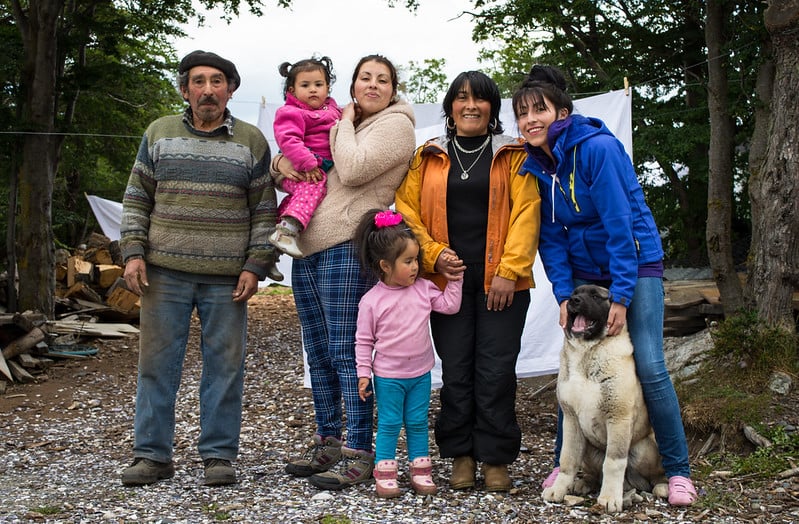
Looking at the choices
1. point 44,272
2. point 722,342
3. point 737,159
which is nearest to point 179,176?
point 722,342

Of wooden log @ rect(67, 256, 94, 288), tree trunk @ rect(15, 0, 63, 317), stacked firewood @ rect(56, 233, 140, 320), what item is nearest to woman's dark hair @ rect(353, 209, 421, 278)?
tree trunk @ rect(15, 0, 63, 317)

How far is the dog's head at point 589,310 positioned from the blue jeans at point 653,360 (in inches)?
5.9

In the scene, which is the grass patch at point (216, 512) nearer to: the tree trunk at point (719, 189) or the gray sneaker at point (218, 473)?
the gray sneaker at point (218, 473)

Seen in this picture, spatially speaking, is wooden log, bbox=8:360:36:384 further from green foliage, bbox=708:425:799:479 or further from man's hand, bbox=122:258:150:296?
green foliage, bbox=708:425:799:479

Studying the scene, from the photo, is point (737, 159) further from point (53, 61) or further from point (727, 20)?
point (53, 61)

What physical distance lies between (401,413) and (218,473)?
0.97m

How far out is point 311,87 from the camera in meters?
3.81

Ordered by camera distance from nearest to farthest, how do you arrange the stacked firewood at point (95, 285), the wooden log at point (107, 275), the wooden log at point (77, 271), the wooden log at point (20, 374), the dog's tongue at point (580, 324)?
the dog's tongue at point (580, 324) < the wooden log at point (20, 374) < the stacked firewood at point (95, 285) < the wooden log at point (77, 271) < the wooden log at point (107, 275)

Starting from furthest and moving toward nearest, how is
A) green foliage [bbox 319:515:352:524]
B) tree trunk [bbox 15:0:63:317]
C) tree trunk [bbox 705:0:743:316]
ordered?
1. tree trunk [bbox 15:0:63:317]
2. tree trunk [bbox 705:0:743:316]
3. green foliage [bbox 319:515:352:524]

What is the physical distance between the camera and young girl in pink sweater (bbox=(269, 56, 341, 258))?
3742 mm

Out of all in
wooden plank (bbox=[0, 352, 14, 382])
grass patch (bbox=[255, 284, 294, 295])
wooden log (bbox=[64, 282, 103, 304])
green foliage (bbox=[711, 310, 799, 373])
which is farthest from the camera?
grass patch (bbox=[255, 284, 294, 295])

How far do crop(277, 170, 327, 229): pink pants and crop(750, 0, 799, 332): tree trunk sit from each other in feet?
9.60

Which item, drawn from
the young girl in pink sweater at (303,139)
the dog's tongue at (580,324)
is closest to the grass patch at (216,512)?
the young girl in pink sweater at (303,139)

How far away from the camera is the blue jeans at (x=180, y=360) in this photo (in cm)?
388
